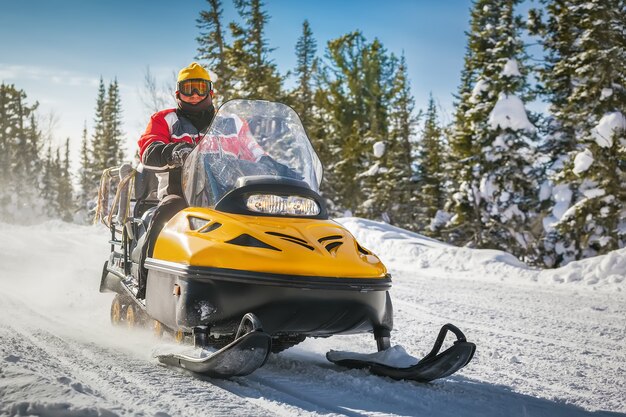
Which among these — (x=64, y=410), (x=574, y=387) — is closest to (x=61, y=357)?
(x=64, y=410)

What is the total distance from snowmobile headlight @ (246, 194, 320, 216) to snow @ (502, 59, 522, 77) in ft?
54.2

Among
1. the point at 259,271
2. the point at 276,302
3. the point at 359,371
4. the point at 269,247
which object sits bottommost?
the point at 359,371

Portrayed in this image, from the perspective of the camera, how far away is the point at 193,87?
17.1ft

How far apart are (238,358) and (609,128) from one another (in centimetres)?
1331

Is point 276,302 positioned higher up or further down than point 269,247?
further down

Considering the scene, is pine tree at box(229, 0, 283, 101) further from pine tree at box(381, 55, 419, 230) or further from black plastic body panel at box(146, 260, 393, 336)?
black plastic body panel at box(146, 260, 393, 336)

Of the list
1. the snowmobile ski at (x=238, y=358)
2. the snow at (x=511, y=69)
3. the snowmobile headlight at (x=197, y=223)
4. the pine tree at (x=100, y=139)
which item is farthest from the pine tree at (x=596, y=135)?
the pine tree at (x=100, y=139)

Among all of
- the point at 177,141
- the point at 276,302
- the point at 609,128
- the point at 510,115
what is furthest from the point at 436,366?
the point at 510,115

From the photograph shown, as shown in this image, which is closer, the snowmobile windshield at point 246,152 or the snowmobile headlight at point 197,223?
the snowmobile headlight at point 197,223

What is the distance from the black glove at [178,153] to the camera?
14.4ft

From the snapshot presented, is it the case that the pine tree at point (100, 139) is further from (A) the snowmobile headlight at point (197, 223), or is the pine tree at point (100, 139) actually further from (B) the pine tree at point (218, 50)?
(A) the snowmobile headlight at point (197, 223)

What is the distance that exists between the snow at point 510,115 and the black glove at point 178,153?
16.0 metres

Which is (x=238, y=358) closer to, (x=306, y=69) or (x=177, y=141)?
(x=177, y=141)

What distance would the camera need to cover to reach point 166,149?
15.0 feet
